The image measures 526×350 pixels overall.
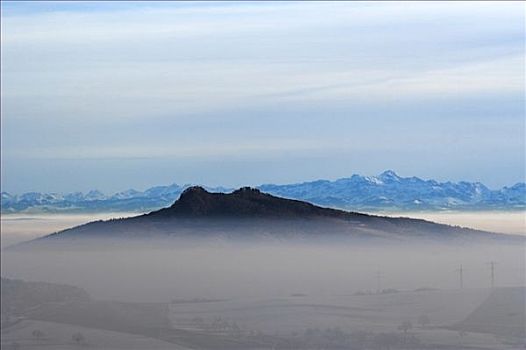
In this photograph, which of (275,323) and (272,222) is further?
(272,222)

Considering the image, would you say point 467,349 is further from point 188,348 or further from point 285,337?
point 188,348

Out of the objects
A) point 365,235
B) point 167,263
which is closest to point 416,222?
point 365,235

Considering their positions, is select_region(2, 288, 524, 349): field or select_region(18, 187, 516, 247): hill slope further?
select_region(18, 187, 516, 247): hill slope

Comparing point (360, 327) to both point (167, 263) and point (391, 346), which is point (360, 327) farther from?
point (167, 263)

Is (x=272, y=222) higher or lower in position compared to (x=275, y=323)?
higher

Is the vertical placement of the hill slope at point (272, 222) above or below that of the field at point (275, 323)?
above

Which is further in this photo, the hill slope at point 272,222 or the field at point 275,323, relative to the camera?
the hill slope at point 272,222

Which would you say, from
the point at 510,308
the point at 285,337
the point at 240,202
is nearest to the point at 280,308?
the point at 285,337

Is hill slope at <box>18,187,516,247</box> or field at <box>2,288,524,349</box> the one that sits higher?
hill slope at <box>18,187,516,247</box>

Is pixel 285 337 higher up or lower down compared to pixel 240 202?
lower down
